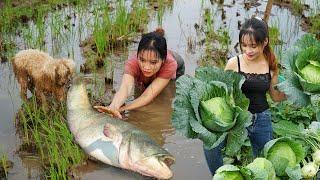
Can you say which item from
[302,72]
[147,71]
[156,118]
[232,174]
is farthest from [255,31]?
[156,118]

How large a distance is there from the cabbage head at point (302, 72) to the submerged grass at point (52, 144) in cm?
202

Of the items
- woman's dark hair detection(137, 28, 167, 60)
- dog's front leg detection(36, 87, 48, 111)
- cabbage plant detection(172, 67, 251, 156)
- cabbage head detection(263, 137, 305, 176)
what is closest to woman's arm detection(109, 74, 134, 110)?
woman's dark hair detection(137, 28, 167, 60)

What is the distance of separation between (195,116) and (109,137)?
6.51 feet

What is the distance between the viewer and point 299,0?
8039mm

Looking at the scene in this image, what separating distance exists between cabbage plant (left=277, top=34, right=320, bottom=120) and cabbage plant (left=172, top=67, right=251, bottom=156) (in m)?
0.17

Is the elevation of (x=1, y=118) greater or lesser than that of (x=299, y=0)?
lesser

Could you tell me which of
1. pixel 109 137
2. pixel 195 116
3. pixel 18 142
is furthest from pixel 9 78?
pixel 195 116

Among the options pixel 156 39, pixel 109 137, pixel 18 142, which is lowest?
pixel 18 142

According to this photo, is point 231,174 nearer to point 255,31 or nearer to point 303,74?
point 303,74

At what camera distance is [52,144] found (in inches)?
142

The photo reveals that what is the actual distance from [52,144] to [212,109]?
86.5 inches

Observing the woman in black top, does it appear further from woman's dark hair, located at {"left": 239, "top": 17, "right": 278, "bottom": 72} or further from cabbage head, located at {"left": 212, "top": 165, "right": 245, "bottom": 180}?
cabbage head, located at {"left": 212, "top": 165, "right": 245, "bottom": 180}

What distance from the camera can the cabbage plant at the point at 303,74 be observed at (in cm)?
166

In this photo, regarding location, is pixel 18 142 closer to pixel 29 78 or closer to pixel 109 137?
pixel 29 78
